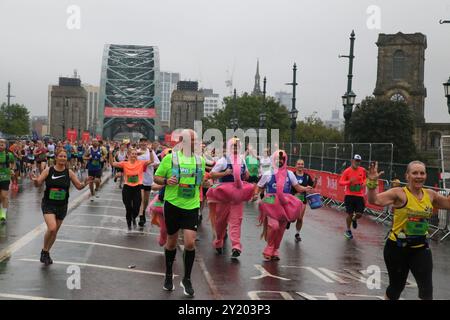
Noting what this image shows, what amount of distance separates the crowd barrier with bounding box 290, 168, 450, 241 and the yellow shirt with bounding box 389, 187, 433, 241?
2746 millimetres

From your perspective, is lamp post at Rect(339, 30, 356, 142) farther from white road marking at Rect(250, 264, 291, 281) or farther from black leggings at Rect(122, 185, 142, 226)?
white road marking at Rect(250, 264, 291, 281)

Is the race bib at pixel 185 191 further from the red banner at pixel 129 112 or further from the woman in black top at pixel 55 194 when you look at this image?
the red banner at pixel 129 112

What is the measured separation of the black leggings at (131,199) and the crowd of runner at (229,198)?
21mm

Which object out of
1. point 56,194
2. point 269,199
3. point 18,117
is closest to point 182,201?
point 56,194

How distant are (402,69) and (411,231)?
95261 millimetres

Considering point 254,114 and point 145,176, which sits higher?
point 254,114

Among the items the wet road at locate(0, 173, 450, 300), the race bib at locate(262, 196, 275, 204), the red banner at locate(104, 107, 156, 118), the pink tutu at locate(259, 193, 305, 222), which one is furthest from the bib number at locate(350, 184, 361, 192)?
the red banner at locate(104, 107, 156, 118)

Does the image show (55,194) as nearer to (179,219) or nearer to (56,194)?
(56,194)

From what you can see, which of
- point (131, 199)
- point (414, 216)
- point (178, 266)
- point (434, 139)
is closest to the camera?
point (414, 216)

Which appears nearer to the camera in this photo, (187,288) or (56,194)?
(187,288)

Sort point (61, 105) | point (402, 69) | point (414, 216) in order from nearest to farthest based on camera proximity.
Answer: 1. point (414, 216)
2. point (402, 69)
3. point (61, 105)

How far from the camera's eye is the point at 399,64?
320 ft

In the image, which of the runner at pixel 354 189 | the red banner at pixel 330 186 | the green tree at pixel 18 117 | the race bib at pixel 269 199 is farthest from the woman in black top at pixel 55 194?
the green tree at pixel 18 117

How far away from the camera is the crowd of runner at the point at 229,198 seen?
661 cm
